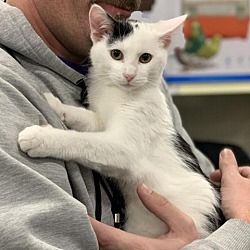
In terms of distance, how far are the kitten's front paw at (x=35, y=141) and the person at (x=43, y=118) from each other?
0.03ft

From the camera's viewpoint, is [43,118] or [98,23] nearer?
[43,118]

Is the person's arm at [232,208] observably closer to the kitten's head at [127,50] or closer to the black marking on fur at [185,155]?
the black marking on fur at [185,155]

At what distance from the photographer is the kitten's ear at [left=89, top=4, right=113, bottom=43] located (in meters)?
0.97

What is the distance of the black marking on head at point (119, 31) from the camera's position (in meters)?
1.02

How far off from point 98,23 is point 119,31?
0.05 meters

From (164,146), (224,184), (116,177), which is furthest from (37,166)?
(224,184)

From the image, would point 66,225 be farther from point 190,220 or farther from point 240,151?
point 240,151

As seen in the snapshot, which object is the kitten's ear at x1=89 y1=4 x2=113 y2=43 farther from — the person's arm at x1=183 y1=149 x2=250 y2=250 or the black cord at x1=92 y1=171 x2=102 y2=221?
the person's arm at x1=183 y1=149 x2=250 y2=250

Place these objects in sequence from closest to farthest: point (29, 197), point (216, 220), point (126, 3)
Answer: point (29, 197) → point (216, 220) → point (126, 3)

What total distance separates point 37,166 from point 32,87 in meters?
0.16

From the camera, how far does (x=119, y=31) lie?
102 centimetres

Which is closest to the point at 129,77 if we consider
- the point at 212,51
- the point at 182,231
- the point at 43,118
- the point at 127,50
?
the point at 127,50

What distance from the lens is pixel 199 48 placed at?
7.64 ft

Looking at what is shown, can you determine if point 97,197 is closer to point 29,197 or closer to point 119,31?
point 29,197
